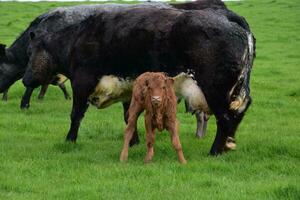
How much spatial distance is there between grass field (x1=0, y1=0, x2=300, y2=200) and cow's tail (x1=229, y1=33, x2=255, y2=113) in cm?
77

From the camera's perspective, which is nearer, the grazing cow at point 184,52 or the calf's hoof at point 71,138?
the grazing cow at point 184,52

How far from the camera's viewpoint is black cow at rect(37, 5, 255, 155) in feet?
30.2

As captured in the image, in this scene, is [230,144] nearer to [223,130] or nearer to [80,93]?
[223,130]

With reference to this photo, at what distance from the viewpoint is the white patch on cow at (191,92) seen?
945cm

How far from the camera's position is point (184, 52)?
30.8 feet

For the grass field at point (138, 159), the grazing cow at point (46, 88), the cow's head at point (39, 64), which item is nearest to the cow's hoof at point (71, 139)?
the grass field at point (138, 159)

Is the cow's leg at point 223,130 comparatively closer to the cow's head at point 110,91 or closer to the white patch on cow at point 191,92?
the white patch on cow at point 191,92

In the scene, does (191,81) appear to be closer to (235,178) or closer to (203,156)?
(203,156)

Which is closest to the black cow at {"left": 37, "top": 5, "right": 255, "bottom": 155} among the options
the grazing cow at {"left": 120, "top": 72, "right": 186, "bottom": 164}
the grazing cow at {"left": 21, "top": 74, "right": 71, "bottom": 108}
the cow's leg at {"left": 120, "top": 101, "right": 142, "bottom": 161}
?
the grazing cow at {"left": 120, "top": 72, "right": 186, "bottom": 164}

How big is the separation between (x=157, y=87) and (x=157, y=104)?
0.82 ft

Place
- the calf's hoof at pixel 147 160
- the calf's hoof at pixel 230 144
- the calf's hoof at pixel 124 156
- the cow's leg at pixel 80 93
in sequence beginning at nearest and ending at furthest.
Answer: the calf's hoof at pixel 147 160, the calf's hoof at pixel 124 156, the calf's hoof at pixel 230 144, the cow's leg at pixel 80 93

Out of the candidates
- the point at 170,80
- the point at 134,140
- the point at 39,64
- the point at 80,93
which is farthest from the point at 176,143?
the point at 39,64

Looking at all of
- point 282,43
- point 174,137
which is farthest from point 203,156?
point 282,43

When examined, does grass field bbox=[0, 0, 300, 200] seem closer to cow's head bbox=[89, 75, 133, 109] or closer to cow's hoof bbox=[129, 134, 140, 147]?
cow's hoof bbox=[129, 134, 140, 147]
